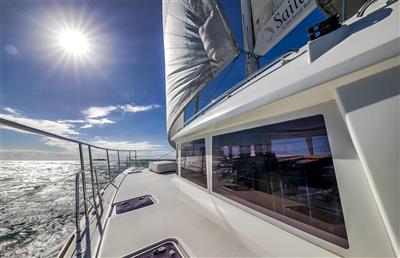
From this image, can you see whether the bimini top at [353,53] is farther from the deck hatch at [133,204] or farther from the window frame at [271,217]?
the deck hatch at [133,204]

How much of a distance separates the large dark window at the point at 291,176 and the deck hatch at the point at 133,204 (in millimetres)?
1206

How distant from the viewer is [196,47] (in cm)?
304

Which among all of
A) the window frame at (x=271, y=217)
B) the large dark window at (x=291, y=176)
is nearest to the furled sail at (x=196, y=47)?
the window frame at (x=271, y=217)

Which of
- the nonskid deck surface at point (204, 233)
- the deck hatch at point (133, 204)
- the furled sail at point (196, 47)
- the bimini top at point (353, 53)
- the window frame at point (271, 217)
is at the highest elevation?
the furled sail at point (196, 47)

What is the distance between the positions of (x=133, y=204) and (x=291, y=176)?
6.59ft

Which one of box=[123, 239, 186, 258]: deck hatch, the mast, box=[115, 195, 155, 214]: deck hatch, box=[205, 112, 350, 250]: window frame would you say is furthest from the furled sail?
box=[123, 239, 186, 258]: deck hatch

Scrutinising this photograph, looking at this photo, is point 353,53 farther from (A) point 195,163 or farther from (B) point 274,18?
(B) point 274,18

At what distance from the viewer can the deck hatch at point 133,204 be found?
6.71 feet

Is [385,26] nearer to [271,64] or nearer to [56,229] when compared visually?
[271,64]

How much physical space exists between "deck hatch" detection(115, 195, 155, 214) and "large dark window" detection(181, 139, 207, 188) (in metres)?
0.76

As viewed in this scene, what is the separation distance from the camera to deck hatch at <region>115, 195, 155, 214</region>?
6.71 feet

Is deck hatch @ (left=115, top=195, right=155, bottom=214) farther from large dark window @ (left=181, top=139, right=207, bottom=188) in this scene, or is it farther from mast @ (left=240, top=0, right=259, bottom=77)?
mast @ (left=240, top=0, right=259, bottom=77)

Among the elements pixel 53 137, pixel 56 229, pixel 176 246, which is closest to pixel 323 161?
pixel 176 246

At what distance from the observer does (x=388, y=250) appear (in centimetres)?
69
